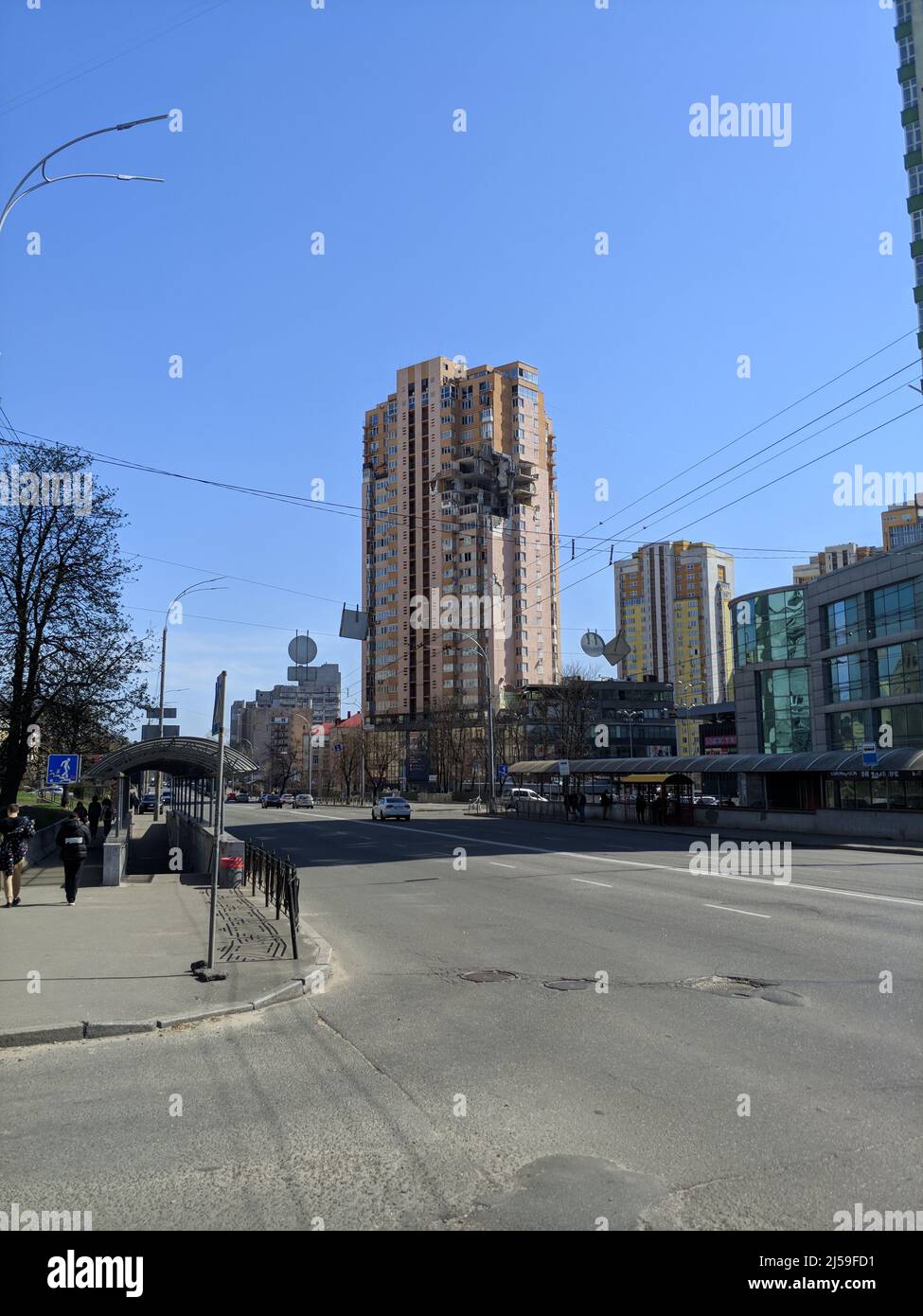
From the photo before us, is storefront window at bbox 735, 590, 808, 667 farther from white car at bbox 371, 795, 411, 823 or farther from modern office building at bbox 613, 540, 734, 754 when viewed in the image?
modern office building at bbox 613, 540, 734, 754

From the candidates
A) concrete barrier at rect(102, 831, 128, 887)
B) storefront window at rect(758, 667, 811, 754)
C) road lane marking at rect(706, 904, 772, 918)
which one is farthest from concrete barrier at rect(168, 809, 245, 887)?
storefront window at rect(758, 667, 811, 754)

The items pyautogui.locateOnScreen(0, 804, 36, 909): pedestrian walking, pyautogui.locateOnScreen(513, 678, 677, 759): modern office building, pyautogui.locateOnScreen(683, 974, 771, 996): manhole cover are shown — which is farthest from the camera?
pyautogui.locateOnScreen(513, 678, 677, 759): modern office building

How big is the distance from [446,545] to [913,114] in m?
76.7

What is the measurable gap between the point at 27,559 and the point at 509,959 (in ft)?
74.0

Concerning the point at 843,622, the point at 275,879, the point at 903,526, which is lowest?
the point at 275,879

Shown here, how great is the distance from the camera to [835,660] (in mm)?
57469

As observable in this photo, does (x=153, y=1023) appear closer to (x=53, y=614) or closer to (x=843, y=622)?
(x=53, y=614)

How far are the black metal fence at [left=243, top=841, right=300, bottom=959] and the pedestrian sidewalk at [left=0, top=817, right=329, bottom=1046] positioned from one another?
0.26m

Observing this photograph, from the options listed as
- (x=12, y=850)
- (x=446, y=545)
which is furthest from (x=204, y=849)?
(x=446, y=545)

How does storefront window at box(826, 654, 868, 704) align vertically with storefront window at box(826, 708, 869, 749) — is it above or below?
above

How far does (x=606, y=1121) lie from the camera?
541 cm

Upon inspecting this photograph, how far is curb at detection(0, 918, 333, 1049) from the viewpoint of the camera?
7582mm

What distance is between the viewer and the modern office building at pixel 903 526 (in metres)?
58.4
